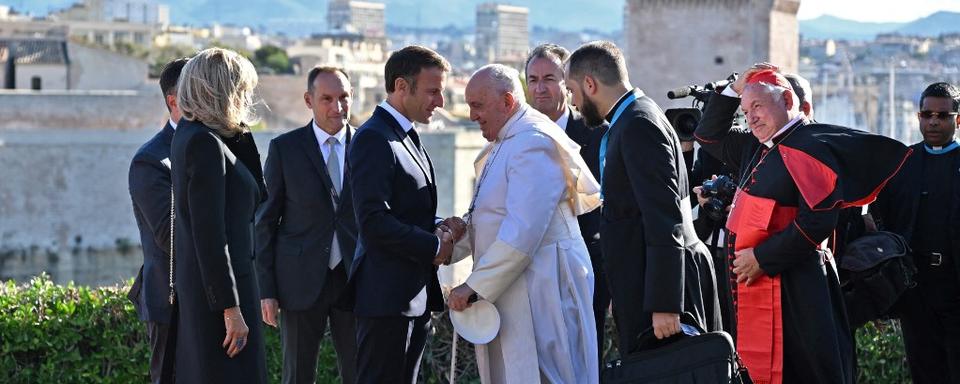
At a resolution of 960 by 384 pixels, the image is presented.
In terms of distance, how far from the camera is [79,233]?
35.1 meters

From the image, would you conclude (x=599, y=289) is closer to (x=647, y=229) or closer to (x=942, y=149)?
(x=647, y=229)

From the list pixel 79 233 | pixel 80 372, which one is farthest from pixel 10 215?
pixel 80 372

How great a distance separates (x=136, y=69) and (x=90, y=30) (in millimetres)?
41596

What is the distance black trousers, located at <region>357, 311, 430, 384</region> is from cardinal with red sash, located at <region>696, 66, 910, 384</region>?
1190mm

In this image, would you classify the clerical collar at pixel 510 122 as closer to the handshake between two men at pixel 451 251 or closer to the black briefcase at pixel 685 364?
the handshake between two men at pixel 451 251


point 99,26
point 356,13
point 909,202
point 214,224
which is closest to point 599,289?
point 909,202

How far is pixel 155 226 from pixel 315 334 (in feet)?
3.61

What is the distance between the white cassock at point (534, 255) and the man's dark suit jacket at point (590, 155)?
2.74 feet

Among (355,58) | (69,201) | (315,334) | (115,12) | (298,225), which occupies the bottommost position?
(69,201)

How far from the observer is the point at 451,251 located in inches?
211

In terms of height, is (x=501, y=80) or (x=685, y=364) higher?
(x=501, y=80)

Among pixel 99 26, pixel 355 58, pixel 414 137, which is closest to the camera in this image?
pixel 414 137

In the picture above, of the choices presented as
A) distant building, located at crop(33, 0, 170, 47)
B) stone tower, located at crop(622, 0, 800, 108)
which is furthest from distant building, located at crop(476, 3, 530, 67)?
stone tower, located at crop(622, 0, 800, 108)

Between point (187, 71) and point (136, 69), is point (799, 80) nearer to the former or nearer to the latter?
point (187, 71)
